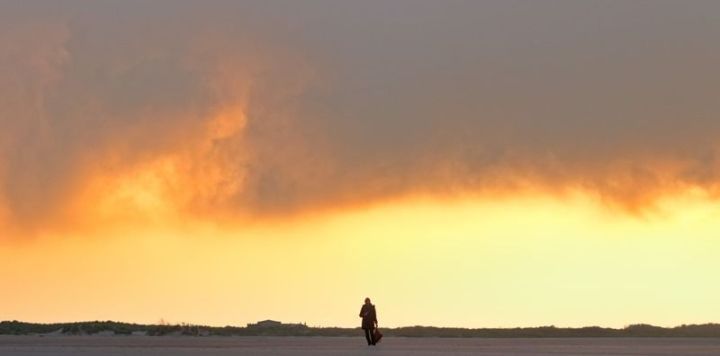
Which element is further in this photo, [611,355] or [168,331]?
[168,331]

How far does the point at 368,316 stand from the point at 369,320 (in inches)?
13.3

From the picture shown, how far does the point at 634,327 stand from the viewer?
80.9 metres

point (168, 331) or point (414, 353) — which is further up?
point (168, 331)

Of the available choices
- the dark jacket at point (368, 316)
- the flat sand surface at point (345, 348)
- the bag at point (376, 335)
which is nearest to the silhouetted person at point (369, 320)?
the dark jacket at point (368, 316)

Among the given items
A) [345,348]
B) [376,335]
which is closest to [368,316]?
[376,335]

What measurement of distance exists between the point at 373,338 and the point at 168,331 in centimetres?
2651

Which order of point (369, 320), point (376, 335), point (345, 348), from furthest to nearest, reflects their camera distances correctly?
point (369, 320) → point (376, 335) → point (345, 348)

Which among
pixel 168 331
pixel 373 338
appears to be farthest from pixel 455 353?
pixel 168 331

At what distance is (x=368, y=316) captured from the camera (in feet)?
186

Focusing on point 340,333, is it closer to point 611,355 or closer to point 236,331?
point 236,331

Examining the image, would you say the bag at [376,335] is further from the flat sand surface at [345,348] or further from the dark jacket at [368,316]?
the flat sand surface at [345,348]

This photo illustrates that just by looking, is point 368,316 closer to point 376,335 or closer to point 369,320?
point 369,320

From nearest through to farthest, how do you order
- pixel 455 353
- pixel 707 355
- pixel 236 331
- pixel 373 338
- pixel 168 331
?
pixel 707 355
pixel 455 353
pixel 373 338
pixel 168 331
pixel 236 331

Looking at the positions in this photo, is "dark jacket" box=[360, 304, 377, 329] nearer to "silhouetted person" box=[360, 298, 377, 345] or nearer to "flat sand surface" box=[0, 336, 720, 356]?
"silhouetted person" box=[360, 298, 377, 345]
